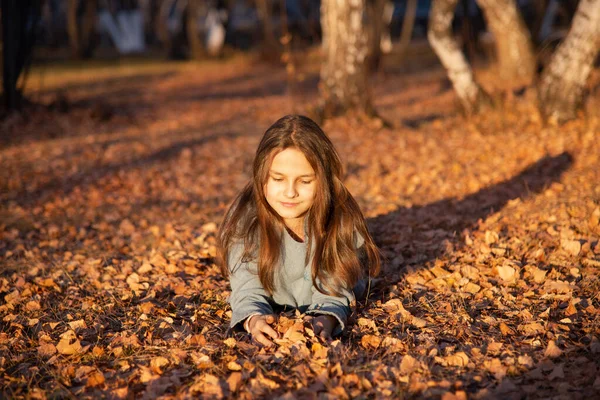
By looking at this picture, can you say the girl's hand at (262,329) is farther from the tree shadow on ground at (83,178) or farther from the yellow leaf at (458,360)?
the tree shadow on ground at (83,178)

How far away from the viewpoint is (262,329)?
325 cm

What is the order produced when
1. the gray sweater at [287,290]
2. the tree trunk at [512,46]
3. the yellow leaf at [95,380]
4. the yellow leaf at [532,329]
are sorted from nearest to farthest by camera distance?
the yellow leaf at [95,380]
the yellow leaf at [532,329]
the gray sweater at [287,290]
the tree trunk at [512,46]

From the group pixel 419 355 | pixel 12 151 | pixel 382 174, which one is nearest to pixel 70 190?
pixel 12 151

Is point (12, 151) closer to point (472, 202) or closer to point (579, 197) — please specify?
point (472, 202)

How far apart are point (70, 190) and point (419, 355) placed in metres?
5.36

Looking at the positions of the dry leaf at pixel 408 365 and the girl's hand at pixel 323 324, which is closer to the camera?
the dry leaf at pixel 408 365

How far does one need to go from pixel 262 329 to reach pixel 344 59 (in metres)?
7.03

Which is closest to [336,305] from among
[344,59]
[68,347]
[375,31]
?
[68,347]

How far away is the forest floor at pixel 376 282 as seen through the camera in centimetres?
297

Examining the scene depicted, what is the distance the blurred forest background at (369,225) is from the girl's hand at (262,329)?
0.06 metres

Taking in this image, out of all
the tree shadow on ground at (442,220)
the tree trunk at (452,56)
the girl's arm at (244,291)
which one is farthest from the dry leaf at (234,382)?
the tree trunk at (452,56)

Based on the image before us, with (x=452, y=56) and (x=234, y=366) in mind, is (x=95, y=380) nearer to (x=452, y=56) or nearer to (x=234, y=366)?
(x=234, y=366)

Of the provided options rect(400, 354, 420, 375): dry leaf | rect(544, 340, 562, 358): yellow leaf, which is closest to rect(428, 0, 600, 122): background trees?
rect(544, 340, 562, 358): yellow leaf

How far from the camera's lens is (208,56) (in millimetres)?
25984
